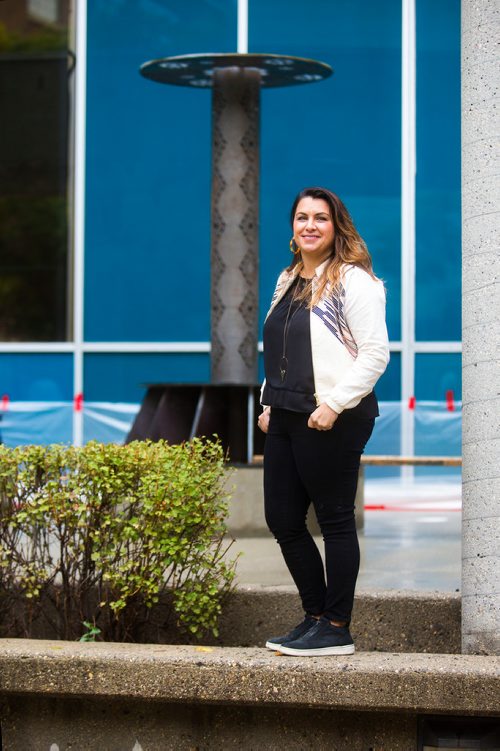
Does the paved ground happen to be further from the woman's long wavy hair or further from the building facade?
the building facade

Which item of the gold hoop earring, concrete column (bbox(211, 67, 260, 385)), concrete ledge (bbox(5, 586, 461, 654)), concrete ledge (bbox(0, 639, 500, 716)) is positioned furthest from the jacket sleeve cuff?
concrete column (bbox(211, 67, 260, 385))

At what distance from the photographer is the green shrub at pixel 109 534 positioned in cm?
486

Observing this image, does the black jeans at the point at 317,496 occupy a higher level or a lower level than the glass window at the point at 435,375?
lower

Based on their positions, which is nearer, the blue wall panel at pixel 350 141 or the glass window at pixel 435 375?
the glass window at pixel 435 375

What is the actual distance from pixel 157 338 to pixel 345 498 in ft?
33.3

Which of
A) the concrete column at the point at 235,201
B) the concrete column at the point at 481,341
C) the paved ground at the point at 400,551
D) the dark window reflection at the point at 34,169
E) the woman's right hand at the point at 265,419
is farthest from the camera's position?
the dark window reflection at the point at 34,169

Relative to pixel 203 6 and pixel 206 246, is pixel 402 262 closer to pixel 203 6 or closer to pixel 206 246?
pixel 206 246

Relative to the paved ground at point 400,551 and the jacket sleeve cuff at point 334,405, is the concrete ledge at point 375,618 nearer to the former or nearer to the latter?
the paved ground at point 400,551

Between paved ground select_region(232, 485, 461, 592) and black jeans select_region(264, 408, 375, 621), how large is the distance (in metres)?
1.53

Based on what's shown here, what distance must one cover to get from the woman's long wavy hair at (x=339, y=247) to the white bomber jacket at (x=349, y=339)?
0.11ft

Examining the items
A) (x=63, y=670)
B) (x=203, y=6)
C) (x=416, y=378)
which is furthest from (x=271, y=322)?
(x=203, y=6)

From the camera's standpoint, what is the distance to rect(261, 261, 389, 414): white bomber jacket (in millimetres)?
4430

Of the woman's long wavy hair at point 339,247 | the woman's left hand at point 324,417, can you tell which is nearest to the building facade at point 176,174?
the woman's long wavy hair at point 339,247

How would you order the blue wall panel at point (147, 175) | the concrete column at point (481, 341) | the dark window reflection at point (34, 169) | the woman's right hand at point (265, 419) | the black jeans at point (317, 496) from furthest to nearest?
the dark window reflection at point (34, 169) < the blue wall panel at point (147, 175) < the woman's right hand at point (265, 419) < the concrete column at point (481, 341) < the black jeans at point (317, 496)
